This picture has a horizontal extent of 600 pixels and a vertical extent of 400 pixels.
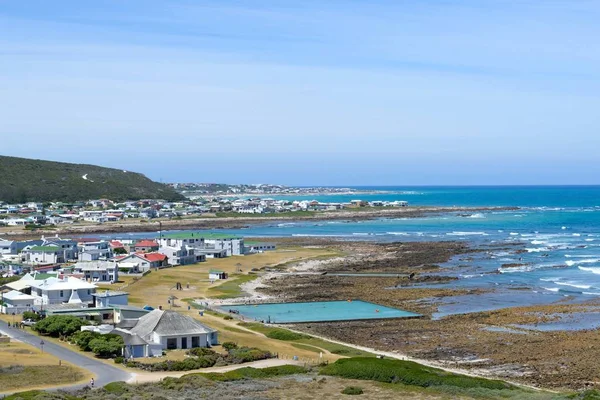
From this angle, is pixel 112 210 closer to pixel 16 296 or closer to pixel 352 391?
pixel 16 296

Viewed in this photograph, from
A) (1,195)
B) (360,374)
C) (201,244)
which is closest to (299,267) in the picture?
(201,244)

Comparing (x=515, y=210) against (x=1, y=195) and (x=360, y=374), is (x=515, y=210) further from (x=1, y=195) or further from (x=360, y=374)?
(x=360, y=374)

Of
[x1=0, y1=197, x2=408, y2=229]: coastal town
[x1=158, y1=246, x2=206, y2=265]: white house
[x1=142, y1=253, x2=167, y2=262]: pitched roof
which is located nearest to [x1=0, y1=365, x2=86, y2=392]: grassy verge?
[x1=142, y1=253, x2=167, y2=262]: pitched roof

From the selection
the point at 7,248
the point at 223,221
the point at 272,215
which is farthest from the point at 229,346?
the point at 272,215

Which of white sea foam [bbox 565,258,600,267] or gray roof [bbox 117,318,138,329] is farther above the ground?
gray roof [bbox 117,318,138,329]

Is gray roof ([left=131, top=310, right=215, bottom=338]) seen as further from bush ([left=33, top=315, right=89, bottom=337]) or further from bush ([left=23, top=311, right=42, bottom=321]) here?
bush ([left=23, top=311, right=42, bottom=321])

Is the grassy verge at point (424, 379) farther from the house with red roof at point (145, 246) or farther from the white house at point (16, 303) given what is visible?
the house with red roof at point (145, 246)
